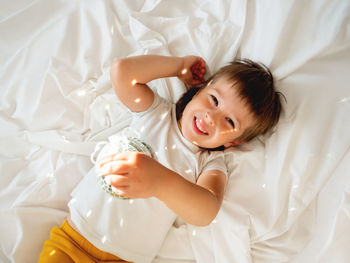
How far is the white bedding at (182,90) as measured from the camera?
1.08 m

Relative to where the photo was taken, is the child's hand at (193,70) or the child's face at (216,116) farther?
the child's hand at (193,70)

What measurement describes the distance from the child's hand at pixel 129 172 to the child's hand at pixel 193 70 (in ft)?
1.81

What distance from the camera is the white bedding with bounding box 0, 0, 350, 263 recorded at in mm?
1078

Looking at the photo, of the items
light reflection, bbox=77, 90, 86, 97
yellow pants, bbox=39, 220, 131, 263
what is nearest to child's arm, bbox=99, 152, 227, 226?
yellow pants, bbox=39, 220, 131, 263

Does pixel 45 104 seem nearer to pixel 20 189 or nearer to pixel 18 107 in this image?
pixel 18 107

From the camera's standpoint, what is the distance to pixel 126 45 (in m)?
1.37

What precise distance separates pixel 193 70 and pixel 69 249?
86 centimetres

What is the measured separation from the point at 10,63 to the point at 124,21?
0.56 metres

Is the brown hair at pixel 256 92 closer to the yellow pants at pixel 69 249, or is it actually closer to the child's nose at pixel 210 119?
the child's nose at pixel 210 119

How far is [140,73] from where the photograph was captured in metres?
1.12

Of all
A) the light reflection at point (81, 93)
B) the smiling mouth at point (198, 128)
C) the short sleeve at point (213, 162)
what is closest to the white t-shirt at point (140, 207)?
the short sleeve at point (213, 162)

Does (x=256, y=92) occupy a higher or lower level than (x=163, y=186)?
higher

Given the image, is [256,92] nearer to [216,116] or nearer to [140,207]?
[216,116]

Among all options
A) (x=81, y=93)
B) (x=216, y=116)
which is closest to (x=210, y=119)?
(x=216, y=116)
